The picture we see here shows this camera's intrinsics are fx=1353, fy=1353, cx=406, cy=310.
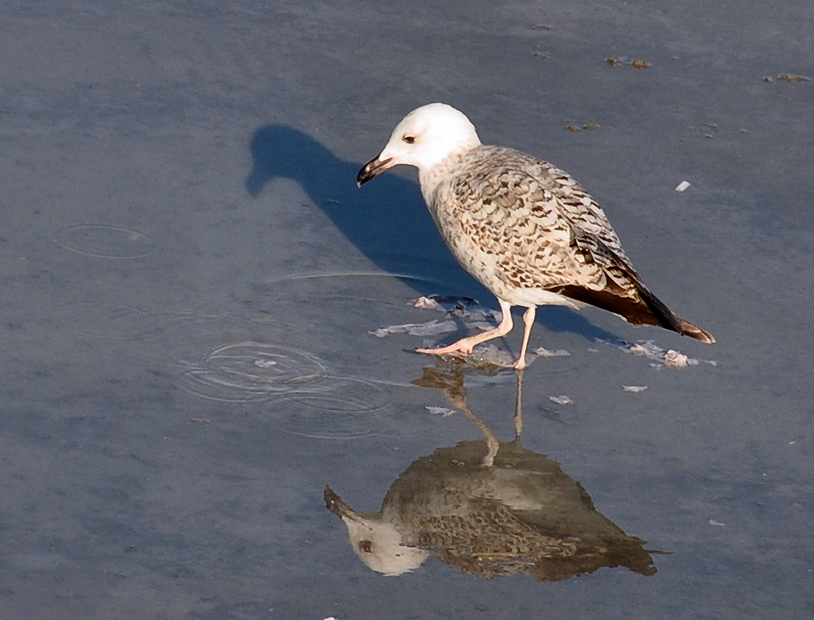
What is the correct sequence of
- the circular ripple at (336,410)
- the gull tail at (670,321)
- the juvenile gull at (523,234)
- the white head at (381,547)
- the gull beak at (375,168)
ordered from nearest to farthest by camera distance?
the white head at (381,547) < the circular ripple at (336,410) < the gull tail at (670,321) < the juvenile gull at (523,234) < the gull beak at (375,168)

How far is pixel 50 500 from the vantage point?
14.3 feet

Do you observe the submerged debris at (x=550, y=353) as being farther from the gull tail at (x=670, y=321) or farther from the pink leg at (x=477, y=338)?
the gull tail at (x=670, y=321)

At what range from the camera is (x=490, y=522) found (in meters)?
4.48

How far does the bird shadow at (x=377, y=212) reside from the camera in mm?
6293

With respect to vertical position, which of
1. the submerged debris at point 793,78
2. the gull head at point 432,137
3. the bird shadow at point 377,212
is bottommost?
the bird shadow at point 377,212

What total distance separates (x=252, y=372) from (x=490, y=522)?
129 centimetres

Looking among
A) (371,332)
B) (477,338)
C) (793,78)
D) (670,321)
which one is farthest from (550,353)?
(793,78)

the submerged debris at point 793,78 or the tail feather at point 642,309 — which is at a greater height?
the submerged debris at point 793,78

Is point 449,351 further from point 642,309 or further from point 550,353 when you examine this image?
point 642,309

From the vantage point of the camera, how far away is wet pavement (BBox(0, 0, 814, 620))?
4.23 m

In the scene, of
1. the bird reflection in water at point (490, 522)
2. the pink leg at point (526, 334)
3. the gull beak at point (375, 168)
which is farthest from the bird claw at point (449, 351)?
the gull beak at point (375, 168)

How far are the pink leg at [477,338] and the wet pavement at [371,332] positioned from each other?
0.08 m

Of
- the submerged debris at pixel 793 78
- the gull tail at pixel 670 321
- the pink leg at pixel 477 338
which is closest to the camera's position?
the gull tail at pixel 670 321

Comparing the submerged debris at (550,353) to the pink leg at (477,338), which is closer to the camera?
the pink leg at (477,338)
